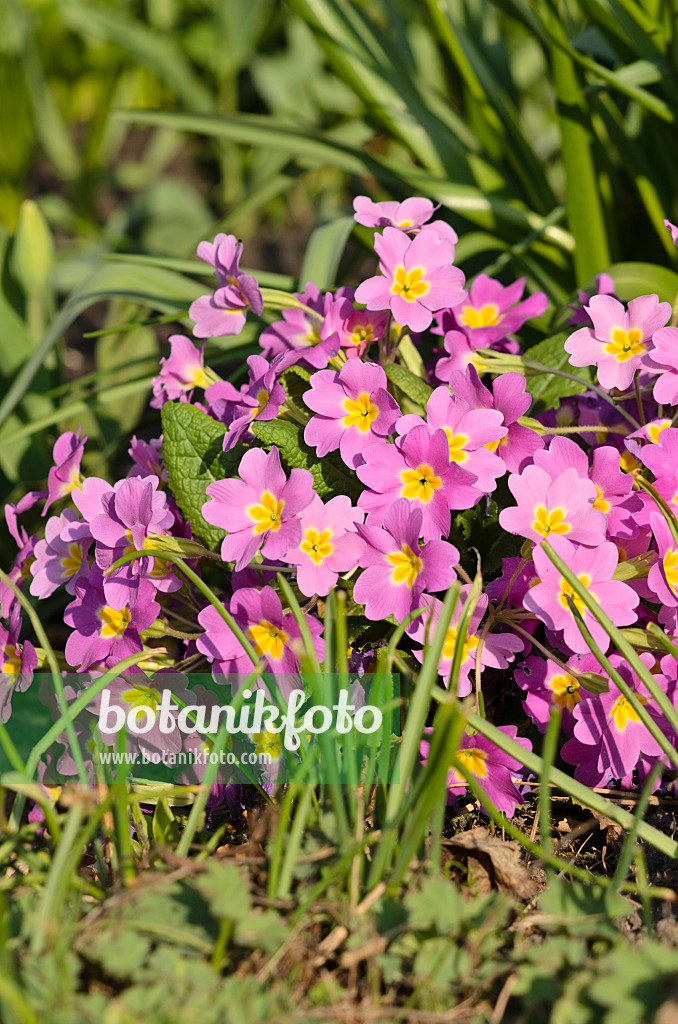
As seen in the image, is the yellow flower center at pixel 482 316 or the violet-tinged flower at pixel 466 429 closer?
the violet-tinged flower at pixel 466 429

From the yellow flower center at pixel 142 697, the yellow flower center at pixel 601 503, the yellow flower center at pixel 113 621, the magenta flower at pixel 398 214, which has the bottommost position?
the yellow flower center at pixel 142 697

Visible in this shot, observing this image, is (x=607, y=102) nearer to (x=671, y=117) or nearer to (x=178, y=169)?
(x=671, y=117)

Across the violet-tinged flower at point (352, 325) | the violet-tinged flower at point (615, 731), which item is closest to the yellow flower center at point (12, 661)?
the violet-tinged flower at point (352, 325)

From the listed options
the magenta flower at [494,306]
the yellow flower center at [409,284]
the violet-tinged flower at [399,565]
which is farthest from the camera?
the magenta flower at [494,306]

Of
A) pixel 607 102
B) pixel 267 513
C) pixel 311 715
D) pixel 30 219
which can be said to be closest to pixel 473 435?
pixel 267 513

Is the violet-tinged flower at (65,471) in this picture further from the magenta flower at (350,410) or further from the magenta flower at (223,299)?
the magenta flower at (350,410)

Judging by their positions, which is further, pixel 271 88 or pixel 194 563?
pixel 271 88
